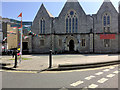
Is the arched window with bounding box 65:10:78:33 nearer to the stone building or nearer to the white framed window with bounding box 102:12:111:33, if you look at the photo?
the stone building

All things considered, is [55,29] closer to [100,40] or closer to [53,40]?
[53,40]

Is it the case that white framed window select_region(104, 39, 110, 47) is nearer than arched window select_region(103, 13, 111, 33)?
Yes

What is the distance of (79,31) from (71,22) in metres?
3.69

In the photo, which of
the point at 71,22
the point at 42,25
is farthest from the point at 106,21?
the point at 42,25

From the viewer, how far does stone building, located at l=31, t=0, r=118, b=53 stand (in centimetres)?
2597

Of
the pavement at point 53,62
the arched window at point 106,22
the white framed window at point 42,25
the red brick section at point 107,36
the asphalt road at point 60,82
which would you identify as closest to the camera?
the asphalt road at point 60,82

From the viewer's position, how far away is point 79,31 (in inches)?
1056

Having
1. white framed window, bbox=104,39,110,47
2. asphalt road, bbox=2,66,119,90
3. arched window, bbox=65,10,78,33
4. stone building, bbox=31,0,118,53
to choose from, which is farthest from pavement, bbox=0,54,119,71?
arched window, bbox=65,10,78,33

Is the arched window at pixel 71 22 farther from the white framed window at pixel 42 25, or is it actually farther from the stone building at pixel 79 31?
the white framed window at pixel 42 25

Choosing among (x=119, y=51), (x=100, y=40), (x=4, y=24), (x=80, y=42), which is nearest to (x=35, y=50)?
(x=80, y=42)

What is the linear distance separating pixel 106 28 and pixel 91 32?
4899 mm

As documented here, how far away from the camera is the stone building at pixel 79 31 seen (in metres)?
26.0

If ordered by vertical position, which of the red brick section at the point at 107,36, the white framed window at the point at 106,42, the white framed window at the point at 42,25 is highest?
the white framed window at the point at 42,25

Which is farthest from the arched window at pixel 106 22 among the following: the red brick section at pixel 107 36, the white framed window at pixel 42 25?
the white framed window at pixel 42 25
